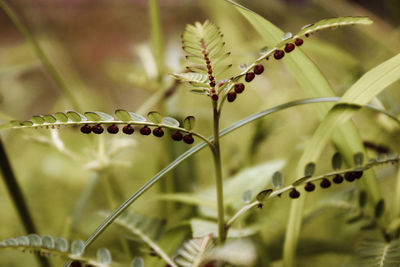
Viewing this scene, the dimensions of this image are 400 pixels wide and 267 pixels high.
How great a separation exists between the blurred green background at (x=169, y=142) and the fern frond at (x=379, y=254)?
0.07 meters

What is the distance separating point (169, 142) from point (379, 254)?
0.42m

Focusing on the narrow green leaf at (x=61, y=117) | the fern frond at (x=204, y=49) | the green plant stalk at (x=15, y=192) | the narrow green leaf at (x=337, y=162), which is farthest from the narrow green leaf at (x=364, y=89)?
the green plant stalk at (x=15, y=192)

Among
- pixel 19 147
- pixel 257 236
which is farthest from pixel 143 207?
pixel 19 147

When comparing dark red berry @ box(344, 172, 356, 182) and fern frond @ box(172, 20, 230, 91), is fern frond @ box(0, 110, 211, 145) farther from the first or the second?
dark red berry @ box(344, 172, 356, 182)

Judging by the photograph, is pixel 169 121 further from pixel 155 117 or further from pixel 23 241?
pixel 23 241

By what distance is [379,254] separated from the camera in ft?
1.06

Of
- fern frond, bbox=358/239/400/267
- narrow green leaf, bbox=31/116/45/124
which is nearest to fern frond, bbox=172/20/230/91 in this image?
narrow green leaf, bbox=31/116/45/124

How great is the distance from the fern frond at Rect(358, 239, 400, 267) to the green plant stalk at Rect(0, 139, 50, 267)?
1.17ft

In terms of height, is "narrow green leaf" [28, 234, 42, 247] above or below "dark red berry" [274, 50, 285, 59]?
below

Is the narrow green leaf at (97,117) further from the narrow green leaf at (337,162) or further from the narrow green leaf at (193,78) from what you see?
the narrow green leaf at (337,162)

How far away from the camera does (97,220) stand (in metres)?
0.58

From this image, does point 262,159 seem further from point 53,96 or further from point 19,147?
point 53,96

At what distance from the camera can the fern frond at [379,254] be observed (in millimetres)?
308

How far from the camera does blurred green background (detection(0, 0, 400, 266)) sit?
539 millimetres
